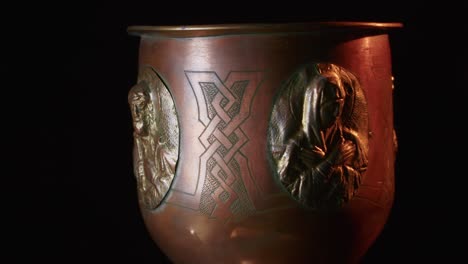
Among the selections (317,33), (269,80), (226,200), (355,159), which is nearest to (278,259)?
(226,200)

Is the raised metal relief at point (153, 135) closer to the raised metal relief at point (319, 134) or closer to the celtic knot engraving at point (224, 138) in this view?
the celtic knot engraving at point (224, 138)

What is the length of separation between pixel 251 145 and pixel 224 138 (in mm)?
88

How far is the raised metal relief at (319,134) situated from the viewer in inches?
90.0

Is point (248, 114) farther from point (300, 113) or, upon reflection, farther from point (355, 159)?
point (355, 159)

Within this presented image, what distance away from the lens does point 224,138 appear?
2.32 metres

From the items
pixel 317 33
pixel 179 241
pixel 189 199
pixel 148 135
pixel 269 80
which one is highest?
pixel 317 33

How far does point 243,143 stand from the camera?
7.56 feet

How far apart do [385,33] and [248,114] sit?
0.55 meters

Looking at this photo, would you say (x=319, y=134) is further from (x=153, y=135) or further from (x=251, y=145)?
(x=153, y=135)

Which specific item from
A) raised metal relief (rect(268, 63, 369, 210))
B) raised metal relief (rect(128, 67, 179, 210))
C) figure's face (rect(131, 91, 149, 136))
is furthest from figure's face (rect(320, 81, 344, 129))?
figure's face (rect(131, 91, 149, 136))

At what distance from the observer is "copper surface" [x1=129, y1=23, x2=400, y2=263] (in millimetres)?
2287

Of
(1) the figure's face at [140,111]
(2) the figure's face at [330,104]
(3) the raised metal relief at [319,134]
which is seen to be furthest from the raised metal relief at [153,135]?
(2) the figure's face at [330,104]

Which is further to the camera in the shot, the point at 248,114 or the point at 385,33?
the point at 385,33

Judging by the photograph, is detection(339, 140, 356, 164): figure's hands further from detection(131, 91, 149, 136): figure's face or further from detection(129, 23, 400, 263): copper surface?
detection(131, 91, 149, 136): figure's face
